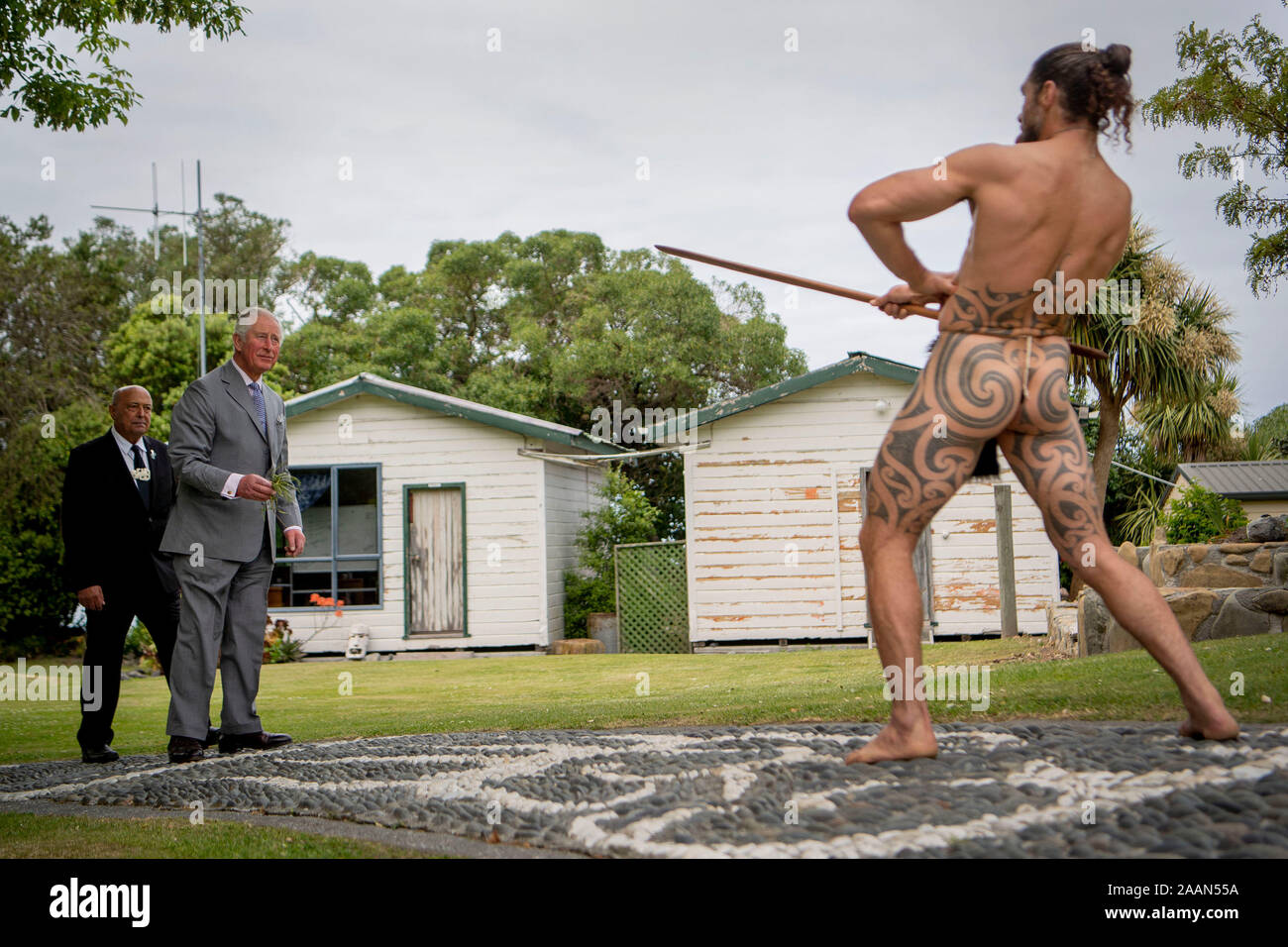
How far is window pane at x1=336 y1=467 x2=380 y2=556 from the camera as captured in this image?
18016 mm

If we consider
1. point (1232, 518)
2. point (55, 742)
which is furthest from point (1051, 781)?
point (1232, 518)

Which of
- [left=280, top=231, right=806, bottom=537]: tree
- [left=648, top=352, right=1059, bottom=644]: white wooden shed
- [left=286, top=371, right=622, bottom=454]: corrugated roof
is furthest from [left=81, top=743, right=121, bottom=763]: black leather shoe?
[left=280, top=231, right=806, bottom=537]: tree

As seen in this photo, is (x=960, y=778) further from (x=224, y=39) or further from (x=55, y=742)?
(x=224, y=39)

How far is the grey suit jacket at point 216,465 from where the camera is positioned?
5.40 meters

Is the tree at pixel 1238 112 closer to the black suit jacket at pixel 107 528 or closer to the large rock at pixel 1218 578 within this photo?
the large rock at pixel 1218 578

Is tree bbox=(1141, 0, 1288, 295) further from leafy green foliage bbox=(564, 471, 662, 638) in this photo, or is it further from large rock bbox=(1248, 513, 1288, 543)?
leafy green foliage bbox=(564, 471, 662, 638)

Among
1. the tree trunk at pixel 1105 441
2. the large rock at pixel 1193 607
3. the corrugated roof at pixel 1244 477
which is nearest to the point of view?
the large rock at pixel 1193 607

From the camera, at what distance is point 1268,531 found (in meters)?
10.4

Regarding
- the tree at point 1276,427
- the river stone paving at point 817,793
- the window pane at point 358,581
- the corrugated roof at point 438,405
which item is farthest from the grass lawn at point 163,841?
the tree at point 1276,427

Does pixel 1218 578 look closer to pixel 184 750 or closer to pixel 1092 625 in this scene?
pixel 1092 625

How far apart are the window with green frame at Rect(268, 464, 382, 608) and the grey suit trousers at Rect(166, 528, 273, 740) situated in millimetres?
12395

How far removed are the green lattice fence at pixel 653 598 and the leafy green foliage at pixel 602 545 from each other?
50 cm

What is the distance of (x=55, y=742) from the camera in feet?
23.4

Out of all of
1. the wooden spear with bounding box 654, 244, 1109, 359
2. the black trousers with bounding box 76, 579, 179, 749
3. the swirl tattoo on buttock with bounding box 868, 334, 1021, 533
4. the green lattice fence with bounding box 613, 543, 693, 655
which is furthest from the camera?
the green lattice fence with bounding box 613, 543, 693, 655
